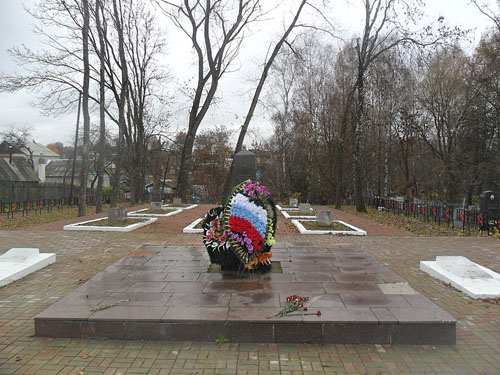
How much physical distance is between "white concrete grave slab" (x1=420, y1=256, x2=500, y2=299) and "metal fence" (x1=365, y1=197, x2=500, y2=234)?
22.9 feet

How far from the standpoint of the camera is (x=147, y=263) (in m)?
6.65

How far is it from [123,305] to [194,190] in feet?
131

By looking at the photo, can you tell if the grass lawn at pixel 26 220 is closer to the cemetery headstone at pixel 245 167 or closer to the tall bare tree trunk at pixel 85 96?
the tall bare tree trunk at pixel 85 96

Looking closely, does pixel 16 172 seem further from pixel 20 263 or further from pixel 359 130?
pixel 20 263

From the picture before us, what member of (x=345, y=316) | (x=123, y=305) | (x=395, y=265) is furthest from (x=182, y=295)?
(x=395, y=265)

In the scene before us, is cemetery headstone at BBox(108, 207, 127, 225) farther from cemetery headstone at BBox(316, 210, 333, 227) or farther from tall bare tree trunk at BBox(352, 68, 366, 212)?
tall bare tree trunk at BBox(352, 68, 366, 212)

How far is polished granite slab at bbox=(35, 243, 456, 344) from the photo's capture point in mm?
3932

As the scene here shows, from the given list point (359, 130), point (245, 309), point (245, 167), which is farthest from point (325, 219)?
point (359, 130)

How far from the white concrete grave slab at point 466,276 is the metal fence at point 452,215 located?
22.9 feet

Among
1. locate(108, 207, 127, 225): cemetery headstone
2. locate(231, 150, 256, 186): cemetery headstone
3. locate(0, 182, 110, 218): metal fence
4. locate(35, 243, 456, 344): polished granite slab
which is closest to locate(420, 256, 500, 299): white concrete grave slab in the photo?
locate(35, 243, 456, 344): polished granite slab

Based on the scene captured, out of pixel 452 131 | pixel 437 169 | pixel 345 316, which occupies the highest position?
pixel 452 131

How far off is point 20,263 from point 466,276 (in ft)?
25.2

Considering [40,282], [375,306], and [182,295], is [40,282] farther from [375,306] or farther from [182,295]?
[375,306]

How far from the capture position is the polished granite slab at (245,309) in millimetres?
3932
